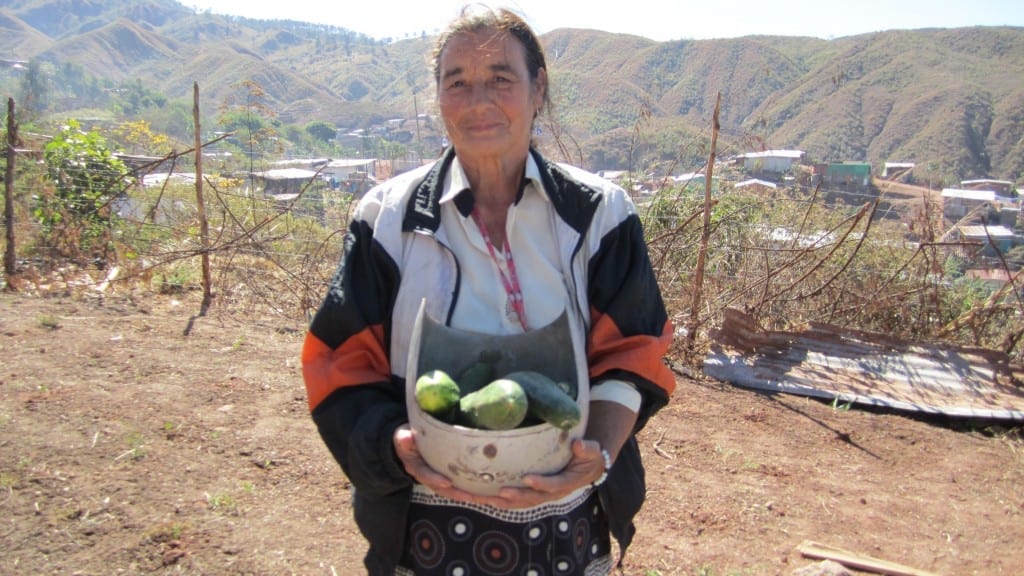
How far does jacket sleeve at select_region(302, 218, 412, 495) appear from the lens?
4.55 feet

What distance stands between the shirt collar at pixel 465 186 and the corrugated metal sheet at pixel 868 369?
3.97 metres

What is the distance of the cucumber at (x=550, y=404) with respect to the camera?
1188 millimetres

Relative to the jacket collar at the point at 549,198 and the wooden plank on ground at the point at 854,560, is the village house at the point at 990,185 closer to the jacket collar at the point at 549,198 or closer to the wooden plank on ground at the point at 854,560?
the wooden plank on ground at the point at 854,560

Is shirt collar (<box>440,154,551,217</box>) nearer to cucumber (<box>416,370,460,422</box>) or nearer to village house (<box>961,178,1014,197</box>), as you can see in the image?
cucumber (<box>416,370,460,422</box>)

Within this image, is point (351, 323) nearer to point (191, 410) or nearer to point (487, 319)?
point (487, 319)

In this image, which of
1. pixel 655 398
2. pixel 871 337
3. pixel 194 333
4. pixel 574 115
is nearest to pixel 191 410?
pixel 194 333

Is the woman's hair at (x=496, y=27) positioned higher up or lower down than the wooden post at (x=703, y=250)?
higher up

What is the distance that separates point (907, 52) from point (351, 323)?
54.6 metres

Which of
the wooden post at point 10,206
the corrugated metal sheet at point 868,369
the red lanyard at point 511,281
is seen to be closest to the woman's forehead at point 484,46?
the red lanyard at point 511,281

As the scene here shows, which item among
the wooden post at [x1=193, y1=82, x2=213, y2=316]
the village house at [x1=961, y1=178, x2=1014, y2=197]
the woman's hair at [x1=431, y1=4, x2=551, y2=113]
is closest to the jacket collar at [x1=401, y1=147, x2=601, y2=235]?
the woman's hair at [x1=431, y1=4, x2=551, y2=113]

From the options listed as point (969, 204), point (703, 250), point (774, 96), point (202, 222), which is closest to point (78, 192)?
point (202, 222)

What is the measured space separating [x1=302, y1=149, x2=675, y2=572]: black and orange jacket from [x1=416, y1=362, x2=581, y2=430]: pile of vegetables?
8.0 inches

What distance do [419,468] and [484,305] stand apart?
365mm

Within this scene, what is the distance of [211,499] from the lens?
3082 millimetres
